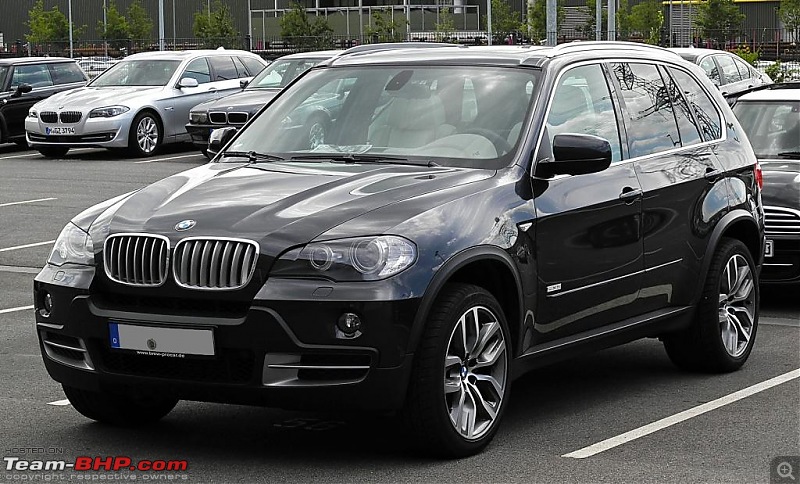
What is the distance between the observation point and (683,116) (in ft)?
26.1

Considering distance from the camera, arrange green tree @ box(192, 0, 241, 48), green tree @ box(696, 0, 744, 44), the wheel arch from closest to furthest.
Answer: the wheel arch → green tree @ box(696, 0, 744, 44) → green tree @ box(192, 0, 241, 48)

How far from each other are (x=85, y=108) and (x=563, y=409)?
1819cm

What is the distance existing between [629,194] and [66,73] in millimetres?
21946

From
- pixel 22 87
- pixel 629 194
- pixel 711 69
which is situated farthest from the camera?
pixel 22 87

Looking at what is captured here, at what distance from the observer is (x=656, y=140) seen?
24.8ft

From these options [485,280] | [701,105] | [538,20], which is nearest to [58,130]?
[701,105]

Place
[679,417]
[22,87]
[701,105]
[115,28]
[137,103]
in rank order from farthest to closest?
[115,28], [22,87], [137,103], [701,105], [679,417]

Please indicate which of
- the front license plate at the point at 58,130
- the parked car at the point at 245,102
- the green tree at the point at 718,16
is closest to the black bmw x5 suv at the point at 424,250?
the parked car at the point at 245,102

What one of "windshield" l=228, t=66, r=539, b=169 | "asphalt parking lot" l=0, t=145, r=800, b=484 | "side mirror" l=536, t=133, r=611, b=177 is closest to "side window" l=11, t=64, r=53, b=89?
"asphalt parking lot" l=0, t=145, r=800, b=484

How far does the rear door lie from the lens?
21.4 feet

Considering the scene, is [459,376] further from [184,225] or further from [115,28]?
[115,28]

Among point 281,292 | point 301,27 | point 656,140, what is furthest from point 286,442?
point 301,27

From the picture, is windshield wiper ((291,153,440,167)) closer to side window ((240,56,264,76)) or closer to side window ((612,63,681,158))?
side window ((612,63,681,158))

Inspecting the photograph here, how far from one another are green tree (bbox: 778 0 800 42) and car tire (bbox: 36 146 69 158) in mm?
28652
